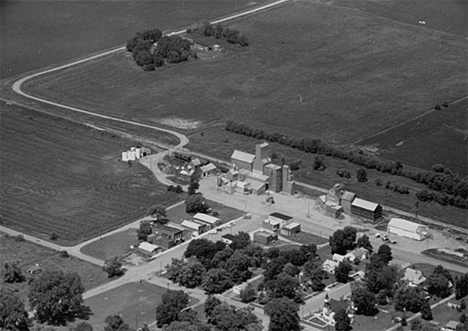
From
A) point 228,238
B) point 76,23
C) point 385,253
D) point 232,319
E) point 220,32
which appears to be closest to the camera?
point 232,319

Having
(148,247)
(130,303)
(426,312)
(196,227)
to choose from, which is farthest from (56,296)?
(426,312)

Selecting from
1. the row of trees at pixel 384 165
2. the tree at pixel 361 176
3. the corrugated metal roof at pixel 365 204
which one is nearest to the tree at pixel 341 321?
the corrugated metal roof at pixel 365 204

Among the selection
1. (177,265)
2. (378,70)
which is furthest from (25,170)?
(378,70)

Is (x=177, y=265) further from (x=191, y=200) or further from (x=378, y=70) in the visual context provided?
(x=378, y=70)

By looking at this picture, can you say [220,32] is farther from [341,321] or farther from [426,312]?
[341,321]

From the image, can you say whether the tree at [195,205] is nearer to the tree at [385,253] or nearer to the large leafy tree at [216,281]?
the large leafy tree at [216,281]

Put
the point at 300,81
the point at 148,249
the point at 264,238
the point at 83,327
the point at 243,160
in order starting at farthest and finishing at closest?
1. the point at 300,81
2. the point at 243,160
3. the point at 264,238
4. the point at 148,249
5. the point at 83,327
